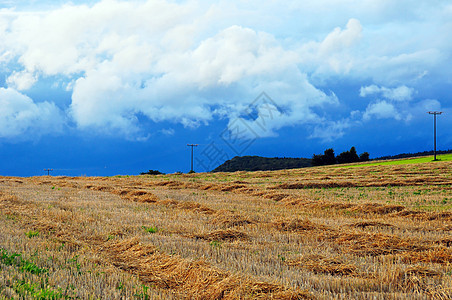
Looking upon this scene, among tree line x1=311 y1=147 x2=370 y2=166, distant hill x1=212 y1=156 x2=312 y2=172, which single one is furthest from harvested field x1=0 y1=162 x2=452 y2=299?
distant hill x1=212 y1=156 x2=312 y2=172

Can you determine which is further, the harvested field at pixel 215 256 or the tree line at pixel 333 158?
the tree line at pixel 333 158

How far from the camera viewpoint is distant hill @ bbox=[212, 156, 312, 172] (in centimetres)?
12600

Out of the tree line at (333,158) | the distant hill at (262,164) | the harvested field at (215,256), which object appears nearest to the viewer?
the harvested field at (215,256)

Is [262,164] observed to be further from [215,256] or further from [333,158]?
[215,256]

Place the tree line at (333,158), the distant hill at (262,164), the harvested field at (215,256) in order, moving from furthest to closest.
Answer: the distant hill at (262,164) → the tree line at (333,158) → the harvested field at (215,256)

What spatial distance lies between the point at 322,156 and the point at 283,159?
26419 millimetres

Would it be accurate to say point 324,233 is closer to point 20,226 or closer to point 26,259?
point 26,259

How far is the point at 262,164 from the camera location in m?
132

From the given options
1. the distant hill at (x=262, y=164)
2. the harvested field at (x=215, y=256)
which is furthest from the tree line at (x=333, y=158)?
the harvested field at (x=215, y=256)

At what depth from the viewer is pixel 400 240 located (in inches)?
412

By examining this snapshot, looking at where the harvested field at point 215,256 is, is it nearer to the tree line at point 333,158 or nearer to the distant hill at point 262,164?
the tree line at point 333,158

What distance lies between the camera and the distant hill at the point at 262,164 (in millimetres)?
126000

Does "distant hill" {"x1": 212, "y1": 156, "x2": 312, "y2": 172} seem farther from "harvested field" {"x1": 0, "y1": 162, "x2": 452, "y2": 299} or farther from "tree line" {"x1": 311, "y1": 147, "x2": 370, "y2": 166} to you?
"harvested field" {"x1": 0, "y1": 162, "x2": 452, "y2": 299}

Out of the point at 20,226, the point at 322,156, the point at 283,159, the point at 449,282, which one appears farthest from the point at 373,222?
the point at 283,159
